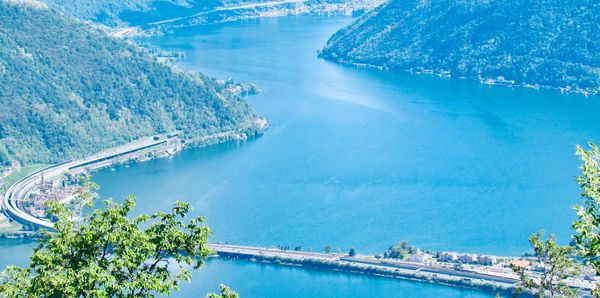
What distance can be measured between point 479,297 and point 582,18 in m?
50.7

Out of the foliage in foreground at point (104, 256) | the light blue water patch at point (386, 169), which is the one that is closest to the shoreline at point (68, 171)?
the light blue water patch at point (386, 169)

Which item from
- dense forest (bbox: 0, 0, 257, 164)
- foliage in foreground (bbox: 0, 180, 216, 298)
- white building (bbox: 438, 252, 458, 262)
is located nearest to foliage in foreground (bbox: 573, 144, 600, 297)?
foliage in foreground (bbox: 0, 180, 216, 298)

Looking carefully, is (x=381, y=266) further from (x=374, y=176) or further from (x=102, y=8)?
(x=102, y=8)

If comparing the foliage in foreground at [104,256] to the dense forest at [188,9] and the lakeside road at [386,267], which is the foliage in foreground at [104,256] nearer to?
the lakeside road at [386,267]

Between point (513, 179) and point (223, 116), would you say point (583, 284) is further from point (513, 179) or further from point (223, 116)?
point (223, 116)

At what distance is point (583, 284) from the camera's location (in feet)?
118

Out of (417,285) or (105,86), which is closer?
(417,285)

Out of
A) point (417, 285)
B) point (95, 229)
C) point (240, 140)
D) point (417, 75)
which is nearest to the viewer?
point (95, 229)

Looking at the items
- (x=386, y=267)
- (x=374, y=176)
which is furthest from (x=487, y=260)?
(x=374, y=176)

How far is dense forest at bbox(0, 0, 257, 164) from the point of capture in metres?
60.6

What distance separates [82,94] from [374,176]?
2385cm

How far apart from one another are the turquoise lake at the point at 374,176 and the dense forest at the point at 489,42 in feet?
11.3

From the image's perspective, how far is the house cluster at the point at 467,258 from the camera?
38938mm

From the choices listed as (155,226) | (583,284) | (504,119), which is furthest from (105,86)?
(155,226)
